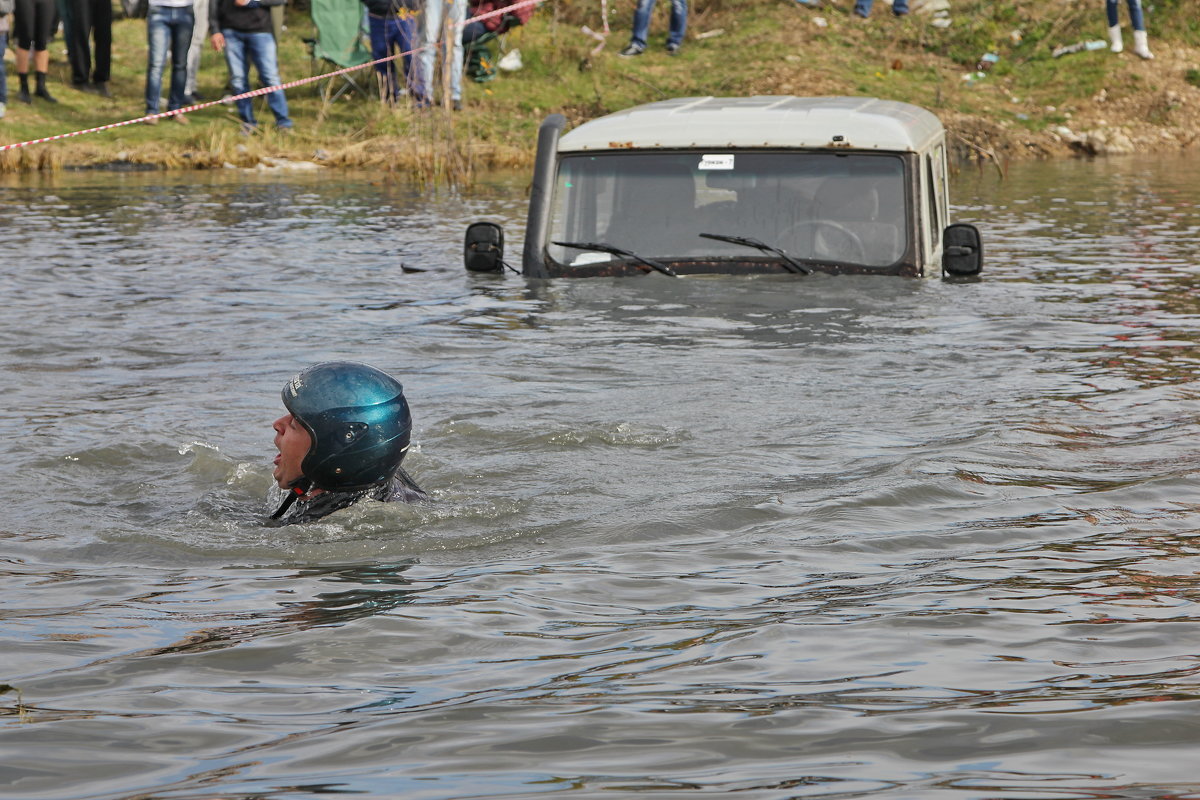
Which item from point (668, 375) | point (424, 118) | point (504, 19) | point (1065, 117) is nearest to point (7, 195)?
point (424, 118)

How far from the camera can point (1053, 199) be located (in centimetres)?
1989

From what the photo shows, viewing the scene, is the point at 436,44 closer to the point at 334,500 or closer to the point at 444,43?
the point at 444,43

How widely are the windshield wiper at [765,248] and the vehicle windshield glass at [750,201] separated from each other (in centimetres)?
4

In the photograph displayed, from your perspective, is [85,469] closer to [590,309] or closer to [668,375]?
[668,375]

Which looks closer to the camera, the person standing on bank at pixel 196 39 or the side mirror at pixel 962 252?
the side mirror at pixel 962 252

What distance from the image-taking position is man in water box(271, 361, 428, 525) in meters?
5.82

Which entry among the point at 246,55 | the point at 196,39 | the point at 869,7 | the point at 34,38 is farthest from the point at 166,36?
the point at 869,7

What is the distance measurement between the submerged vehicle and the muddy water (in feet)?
0.55

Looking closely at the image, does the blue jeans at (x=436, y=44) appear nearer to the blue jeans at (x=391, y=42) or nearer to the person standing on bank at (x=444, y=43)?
the person standing on bank at (x=444, y=43)

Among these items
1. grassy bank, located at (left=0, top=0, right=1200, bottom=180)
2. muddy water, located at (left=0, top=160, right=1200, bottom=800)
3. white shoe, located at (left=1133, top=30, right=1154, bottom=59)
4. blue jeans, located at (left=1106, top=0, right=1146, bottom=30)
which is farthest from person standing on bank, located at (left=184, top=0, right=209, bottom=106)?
white shoe, located at (left=1133, top=30, right=1154, bottom=59)

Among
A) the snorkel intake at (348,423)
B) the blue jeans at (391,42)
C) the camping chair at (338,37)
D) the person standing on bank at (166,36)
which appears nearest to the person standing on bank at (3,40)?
the person standing on bank at (166,36)

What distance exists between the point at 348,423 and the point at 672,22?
79.3 ft

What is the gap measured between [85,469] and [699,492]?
8.51 feet

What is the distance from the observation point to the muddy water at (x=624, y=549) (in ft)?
12.1
